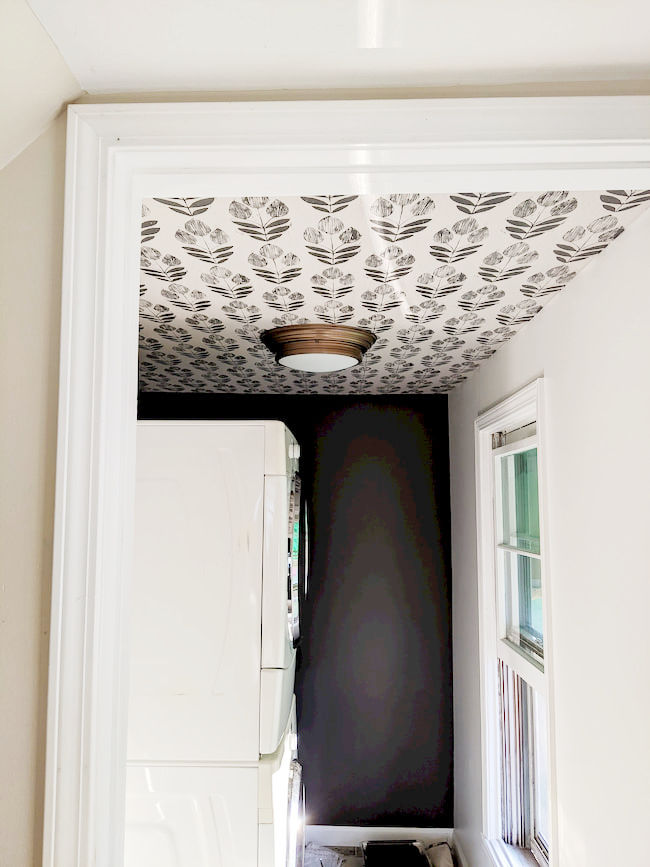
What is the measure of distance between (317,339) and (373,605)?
1.65 m

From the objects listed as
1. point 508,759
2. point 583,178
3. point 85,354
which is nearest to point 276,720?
point 508,759

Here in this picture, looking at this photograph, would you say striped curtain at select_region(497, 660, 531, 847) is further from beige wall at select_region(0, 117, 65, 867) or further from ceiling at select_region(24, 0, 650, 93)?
A: ceiling at select_region(24, 0, 650, 93)

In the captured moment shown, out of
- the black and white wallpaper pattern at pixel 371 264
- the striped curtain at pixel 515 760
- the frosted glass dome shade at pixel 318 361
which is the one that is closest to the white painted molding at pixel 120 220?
the black and white wallpaper pattern at pixel 371 264

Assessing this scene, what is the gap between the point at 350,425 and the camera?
3289 mm

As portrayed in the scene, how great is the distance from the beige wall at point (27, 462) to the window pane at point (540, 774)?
1.82 metres

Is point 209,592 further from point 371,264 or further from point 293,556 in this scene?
point 371,264

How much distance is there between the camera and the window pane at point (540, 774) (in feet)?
7.13

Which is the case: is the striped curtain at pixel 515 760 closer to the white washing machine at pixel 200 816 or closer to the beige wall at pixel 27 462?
the white washing machine at pixel 200 816

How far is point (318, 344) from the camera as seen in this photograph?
206cm

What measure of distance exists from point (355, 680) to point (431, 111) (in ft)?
9.51

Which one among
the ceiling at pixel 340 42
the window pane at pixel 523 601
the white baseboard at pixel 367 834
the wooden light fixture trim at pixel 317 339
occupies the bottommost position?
the white baseboard at pixel 367 834

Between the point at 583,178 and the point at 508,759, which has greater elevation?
the point at 583,178

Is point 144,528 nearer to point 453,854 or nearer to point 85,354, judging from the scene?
point 85,354

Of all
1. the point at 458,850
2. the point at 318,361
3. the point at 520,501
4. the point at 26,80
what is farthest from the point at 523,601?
the point at 26,80
